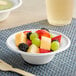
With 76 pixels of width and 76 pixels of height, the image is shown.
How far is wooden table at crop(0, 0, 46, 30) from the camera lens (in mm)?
1331

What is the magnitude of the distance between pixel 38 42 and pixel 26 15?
0.54 meters

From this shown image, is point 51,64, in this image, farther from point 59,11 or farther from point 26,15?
point 26,15

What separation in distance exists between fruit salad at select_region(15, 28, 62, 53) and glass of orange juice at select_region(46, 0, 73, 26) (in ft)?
1.19

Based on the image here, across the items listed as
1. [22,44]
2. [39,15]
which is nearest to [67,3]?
[39,15]

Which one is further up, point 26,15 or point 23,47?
point 23,47

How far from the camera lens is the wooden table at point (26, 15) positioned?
4.37ft

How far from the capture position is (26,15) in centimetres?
143

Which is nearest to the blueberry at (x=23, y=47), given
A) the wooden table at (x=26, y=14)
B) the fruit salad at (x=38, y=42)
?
the fruit salad at (x=38, y=42)

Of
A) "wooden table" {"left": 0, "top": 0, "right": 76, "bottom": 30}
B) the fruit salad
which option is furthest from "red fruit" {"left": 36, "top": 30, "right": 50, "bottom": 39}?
"wooden table" {"left": 0, "top": 0, "right": 76, "bottom": 30}

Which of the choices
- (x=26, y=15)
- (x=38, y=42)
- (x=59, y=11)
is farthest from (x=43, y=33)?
(x=26, y=15)

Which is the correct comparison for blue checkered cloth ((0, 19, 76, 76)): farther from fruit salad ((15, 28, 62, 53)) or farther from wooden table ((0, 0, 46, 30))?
wooden table ((0, 0, 46, 30))

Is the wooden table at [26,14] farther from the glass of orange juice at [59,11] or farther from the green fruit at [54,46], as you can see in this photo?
the green fruit at [54,46]

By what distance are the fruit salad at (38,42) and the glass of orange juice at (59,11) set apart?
0.36 meters

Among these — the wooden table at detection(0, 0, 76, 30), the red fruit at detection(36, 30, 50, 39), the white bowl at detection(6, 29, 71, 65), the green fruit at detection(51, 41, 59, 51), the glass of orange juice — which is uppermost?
the red fruit at detection(36, 30, 50, 39)
